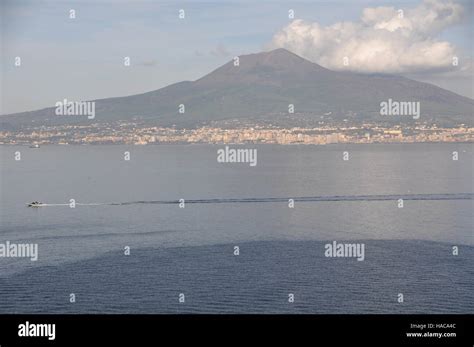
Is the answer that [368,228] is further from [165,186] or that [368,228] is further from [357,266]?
[165,186]

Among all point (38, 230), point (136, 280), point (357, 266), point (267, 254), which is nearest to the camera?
point (136, 280)

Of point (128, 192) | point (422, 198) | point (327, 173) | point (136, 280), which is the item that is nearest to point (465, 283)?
point (136, 280)

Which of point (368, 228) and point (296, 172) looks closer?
point (368, 228)

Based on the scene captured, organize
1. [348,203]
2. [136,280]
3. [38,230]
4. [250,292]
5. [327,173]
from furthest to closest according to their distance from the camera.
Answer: [327,173] → [348,203] → [38,230] → [136,280] → [250,292]

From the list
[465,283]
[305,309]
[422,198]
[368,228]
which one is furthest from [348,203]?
[305,309]
